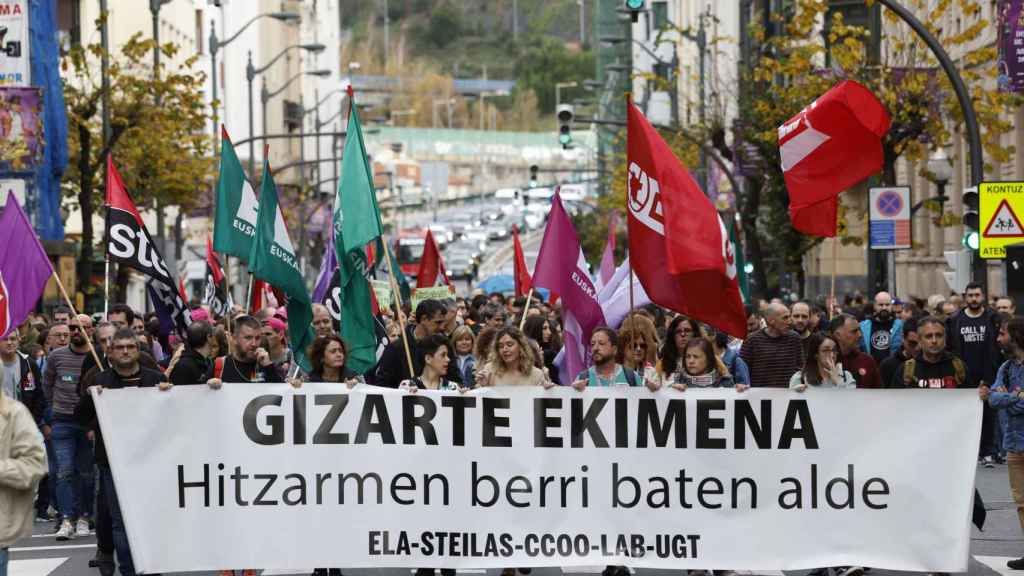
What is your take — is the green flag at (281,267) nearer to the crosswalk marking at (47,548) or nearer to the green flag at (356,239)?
the green flag at (356,239)

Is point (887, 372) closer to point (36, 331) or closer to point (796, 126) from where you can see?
point (796, 126)

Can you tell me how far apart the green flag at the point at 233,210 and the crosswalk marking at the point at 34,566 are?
3050 mm

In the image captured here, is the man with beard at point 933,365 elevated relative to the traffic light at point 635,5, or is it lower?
lower

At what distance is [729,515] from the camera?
11047mm

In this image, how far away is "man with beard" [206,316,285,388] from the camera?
12070mm

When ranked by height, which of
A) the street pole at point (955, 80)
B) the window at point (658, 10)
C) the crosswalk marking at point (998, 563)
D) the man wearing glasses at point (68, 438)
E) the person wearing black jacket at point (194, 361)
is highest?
the window at point (658, 10)

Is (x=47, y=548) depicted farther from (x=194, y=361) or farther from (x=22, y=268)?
(x=194, y=361)

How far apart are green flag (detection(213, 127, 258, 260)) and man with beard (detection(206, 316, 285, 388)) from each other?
3880 mm

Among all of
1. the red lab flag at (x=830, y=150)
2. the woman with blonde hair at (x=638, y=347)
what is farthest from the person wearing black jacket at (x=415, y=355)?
the red lab flag at (x=830, y=150)

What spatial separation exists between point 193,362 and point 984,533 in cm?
565

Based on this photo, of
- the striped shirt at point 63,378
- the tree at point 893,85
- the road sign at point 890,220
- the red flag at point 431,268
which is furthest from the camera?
the tree at point 893,85

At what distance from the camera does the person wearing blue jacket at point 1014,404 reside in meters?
12.6

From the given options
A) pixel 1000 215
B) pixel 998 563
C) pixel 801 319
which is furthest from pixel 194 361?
pixel 1000 215

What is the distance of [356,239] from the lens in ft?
40.5
